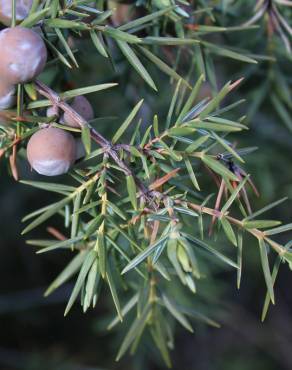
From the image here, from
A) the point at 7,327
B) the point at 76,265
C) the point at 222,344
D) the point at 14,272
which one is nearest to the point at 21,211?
the point at 14,272

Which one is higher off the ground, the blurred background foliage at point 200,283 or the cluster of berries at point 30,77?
the cluster of berries at point 30,77

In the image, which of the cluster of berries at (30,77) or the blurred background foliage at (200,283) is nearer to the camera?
the cluster of berries at (30,77)

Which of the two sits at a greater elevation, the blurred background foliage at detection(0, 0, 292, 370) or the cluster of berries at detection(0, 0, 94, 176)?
the cluster of berries at detection(0, 0, 94, 176)

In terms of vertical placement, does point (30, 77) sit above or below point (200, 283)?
above

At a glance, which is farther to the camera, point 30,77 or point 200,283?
point 200,283

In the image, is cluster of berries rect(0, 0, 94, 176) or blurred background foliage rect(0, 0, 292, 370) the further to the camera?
blurred background foliage rect(0, 0, 292, 370)
